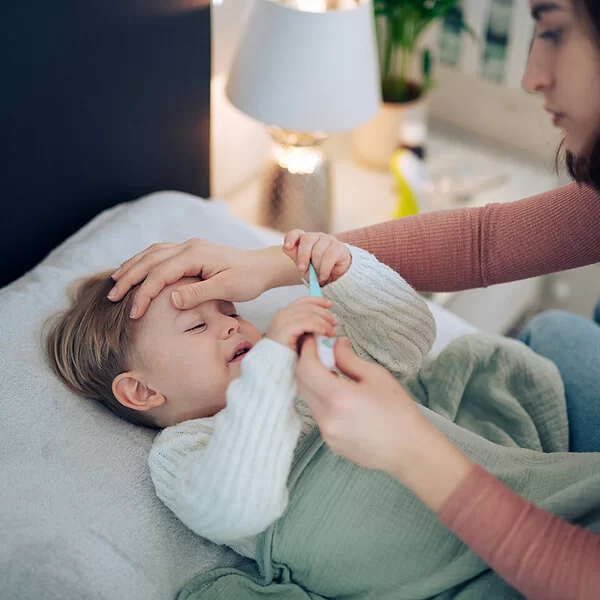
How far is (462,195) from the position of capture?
1.80 meters

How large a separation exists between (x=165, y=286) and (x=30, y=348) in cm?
19

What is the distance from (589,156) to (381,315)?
345 mm

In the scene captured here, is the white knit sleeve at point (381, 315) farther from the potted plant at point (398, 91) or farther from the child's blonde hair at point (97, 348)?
the potted plant at point (398, 91)

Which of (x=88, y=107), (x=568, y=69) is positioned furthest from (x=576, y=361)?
(x=88, y=107)

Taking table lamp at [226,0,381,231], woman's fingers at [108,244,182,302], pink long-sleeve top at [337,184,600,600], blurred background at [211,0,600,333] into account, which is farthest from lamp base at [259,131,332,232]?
woman's fingers at [108,244,182,302]

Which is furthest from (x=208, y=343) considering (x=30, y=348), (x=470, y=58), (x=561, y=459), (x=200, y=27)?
(x=470, y=58)

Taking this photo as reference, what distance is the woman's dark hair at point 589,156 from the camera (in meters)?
0.67

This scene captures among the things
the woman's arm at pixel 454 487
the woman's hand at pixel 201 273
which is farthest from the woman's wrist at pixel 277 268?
the woman's arm at pixel 454 487

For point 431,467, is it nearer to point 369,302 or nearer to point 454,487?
point 454,487

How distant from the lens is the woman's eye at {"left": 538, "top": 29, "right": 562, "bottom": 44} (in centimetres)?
72

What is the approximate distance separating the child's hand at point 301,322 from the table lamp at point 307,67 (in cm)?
63

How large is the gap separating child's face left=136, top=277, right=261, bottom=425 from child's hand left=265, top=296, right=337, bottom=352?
0.63 ft

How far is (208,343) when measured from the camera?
0.98m

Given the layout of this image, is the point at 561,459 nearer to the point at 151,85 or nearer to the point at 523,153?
the point at 151,85
